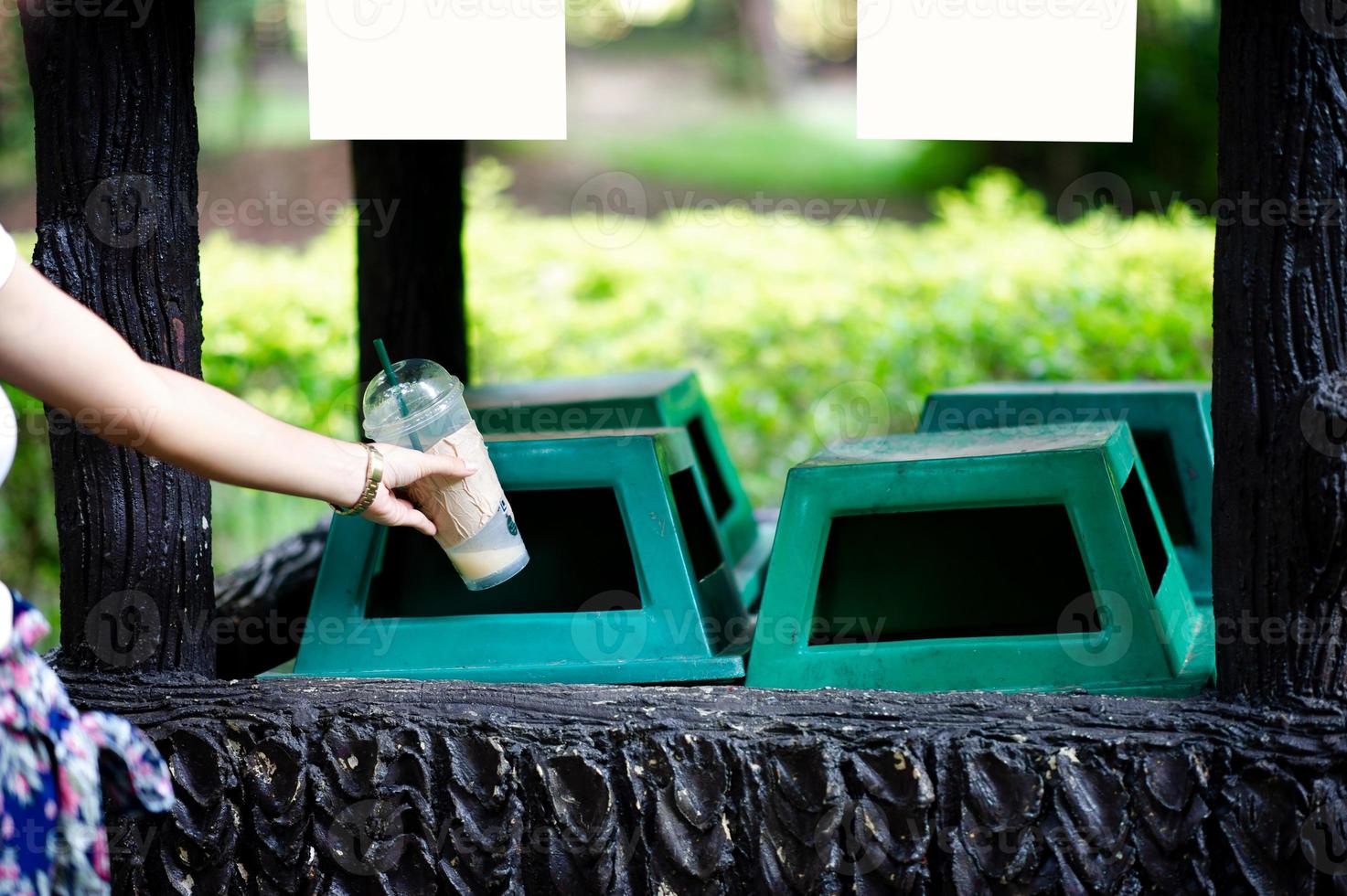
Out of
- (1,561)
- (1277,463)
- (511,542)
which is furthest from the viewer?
(1,561)

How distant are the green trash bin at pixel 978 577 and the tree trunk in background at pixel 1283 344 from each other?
0.19m

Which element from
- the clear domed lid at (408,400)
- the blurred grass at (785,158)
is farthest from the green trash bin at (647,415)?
the blurred grass at (785,158)

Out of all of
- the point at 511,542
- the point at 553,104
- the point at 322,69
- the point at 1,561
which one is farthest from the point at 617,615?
the point at 1,561

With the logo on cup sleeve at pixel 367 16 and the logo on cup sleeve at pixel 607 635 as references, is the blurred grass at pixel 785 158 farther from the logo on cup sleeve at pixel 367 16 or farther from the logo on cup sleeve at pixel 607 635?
the logo on cup sleeve at pixel 367 16

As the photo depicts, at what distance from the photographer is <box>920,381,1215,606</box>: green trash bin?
2762 millimetres

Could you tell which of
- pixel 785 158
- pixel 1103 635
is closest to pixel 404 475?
pixel 1103 635

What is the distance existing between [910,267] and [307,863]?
17.8 ft

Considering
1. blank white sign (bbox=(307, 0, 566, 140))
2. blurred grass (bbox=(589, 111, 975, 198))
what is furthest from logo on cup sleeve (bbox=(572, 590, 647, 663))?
blurred grass (bbox=(589, 111, 975, 198))

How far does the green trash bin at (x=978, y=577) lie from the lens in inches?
79.0

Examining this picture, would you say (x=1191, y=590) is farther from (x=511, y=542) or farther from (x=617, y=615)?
(x=511, y=542)

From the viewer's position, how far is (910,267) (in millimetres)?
6840

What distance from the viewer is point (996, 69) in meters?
1.88

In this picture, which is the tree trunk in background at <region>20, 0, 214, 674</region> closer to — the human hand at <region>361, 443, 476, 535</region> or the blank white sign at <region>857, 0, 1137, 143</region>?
the human hand at <region>361, 443, 476, 535</region>

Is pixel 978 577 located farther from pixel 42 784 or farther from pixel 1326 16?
pixel 42 784
